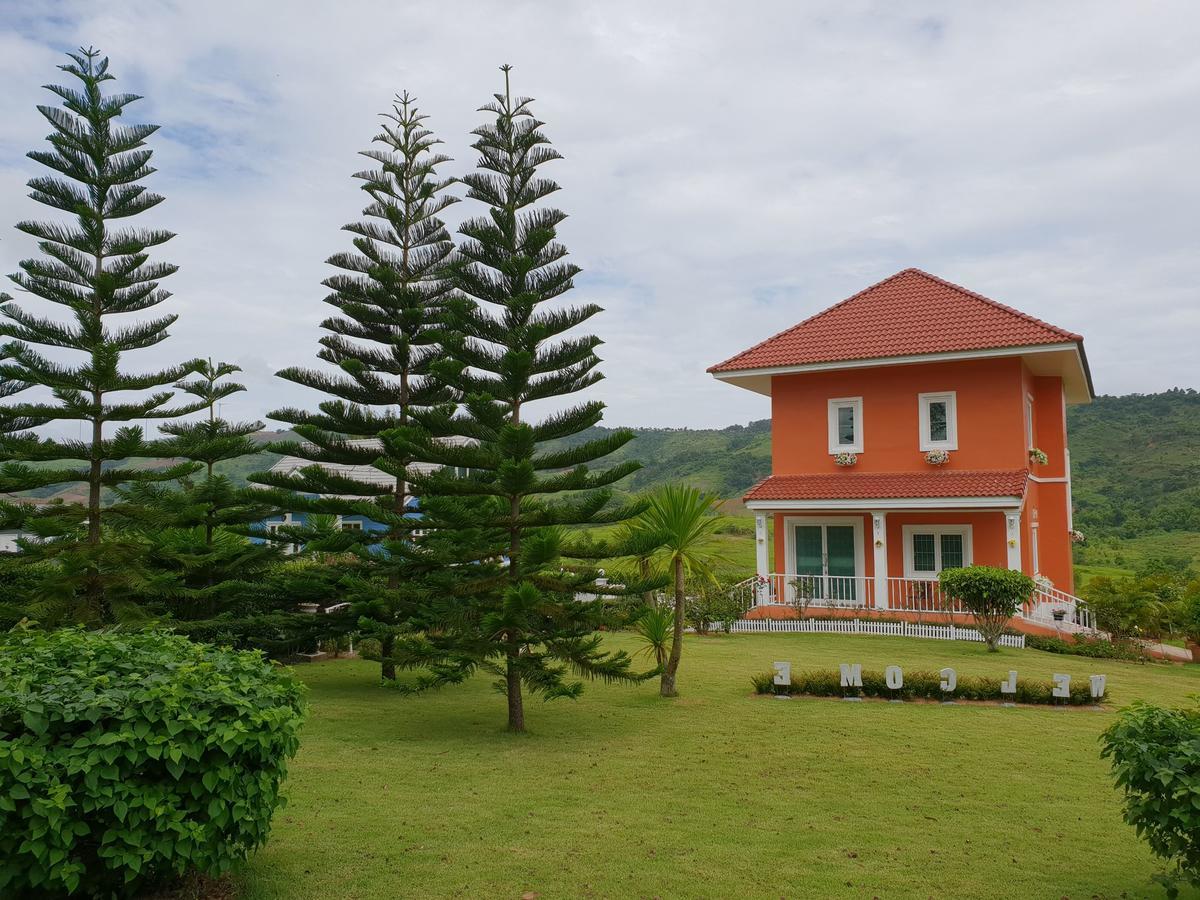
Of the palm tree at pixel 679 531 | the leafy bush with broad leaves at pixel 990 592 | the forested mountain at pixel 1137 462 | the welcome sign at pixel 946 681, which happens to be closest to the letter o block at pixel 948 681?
the welcome sign at pixel 946 681

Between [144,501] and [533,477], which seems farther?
[144,501]

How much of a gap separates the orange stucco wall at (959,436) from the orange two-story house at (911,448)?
28 mm

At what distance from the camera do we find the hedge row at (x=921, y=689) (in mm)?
9727

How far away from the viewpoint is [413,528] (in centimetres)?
945

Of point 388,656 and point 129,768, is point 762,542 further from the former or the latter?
point 129,768

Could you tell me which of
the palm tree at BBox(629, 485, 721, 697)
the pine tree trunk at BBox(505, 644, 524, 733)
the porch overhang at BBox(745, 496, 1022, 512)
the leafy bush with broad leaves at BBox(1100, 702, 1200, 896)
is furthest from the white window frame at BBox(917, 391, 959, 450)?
the leafy bush with broad leaves at BBox(1100, 702, 1200, 896)

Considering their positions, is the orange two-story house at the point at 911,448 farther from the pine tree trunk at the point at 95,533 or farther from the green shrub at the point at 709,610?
the pine tree trunk at the point at 95,533

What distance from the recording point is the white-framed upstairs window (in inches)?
753

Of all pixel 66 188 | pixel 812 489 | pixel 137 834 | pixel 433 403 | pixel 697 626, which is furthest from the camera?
pixel 812 489

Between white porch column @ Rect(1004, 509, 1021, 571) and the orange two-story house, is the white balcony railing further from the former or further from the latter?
white porch column @ Rect(1004, 509, 1021, 571)

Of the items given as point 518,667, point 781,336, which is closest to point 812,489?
point 781,336

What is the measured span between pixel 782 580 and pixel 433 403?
373 inches

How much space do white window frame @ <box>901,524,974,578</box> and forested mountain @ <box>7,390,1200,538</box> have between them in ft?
25.8

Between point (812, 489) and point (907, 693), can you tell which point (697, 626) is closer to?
point (812, 489)
